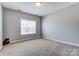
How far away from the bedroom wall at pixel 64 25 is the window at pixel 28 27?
1117 mm

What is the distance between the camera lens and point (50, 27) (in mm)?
5023

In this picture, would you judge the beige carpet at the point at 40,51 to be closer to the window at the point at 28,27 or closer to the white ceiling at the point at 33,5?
the window at the point at 28,27

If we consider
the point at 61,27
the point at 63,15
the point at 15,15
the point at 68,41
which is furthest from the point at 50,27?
the point at 15,15

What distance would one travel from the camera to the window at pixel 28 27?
464 centimetres

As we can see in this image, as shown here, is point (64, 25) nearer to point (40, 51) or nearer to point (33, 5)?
point (33, 5)

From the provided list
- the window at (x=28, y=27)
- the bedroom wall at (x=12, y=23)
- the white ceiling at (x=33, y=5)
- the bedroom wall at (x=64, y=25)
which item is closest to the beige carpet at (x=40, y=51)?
the bedroom wall at (x=64, y=25)

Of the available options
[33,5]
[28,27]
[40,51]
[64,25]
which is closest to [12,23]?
[28,27]

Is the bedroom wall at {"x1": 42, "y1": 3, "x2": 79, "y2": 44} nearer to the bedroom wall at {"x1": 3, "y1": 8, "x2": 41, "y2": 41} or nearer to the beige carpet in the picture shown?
the beige carpet

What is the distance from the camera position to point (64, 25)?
12.7ft

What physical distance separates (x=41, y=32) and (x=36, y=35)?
2.10ft

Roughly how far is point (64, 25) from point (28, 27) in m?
2.63

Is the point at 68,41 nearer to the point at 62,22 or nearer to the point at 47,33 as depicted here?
the point at 62,22

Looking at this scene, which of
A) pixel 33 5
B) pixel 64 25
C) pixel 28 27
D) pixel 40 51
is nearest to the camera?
pixel 40 51

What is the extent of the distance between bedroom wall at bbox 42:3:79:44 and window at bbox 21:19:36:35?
1117 mm
